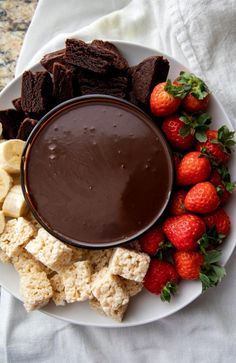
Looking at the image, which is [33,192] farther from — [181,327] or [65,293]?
[181,327]

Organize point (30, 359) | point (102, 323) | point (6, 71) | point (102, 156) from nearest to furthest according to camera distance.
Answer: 1. point (102, 156)
2. point (102, 323)
3. point (30, 359)
4. point (6, 71)

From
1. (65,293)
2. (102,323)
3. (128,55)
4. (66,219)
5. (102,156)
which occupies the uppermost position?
(128,55)

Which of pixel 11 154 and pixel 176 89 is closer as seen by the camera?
pixel 176 89

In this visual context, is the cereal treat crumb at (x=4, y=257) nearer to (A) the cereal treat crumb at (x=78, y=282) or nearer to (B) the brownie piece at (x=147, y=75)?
(A) the cereal treat crumb at (x=78, y=282)

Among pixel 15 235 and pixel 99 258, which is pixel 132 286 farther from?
pixel 15 235

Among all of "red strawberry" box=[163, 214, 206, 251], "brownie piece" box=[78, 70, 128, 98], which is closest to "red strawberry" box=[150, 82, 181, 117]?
"brownie piece" box=[78, 70, 128, 98]

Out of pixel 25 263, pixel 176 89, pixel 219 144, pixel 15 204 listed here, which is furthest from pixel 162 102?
pixel 25 263

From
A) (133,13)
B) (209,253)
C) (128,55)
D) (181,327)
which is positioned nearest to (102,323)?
(181,327)
